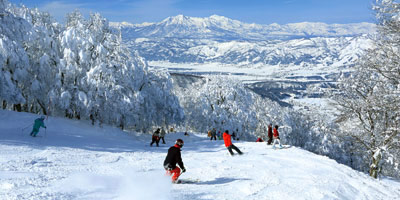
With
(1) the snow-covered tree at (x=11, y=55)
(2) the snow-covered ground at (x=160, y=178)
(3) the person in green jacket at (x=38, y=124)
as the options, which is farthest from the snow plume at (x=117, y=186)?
(1) the snow-covered tree at (x=11, y=55)

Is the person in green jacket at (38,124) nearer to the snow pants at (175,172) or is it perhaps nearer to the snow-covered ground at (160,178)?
the snow-covered ground at (160,178)

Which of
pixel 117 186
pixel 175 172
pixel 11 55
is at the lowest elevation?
pixel 117 186

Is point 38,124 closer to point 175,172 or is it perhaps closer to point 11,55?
point 11,55

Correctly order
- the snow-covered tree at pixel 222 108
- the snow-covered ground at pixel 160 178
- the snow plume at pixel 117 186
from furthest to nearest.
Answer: the snow-covered tree at pixel 222 108
the snow-covered ground at pixel 160 178
the snow plume at pixel 117 186

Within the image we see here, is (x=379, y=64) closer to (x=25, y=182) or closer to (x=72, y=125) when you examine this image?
(x=25, y=182)

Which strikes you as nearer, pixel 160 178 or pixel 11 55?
pixel 160 178

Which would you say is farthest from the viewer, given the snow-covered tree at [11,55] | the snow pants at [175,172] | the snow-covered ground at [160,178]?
the snow-covered tree at [11,55]

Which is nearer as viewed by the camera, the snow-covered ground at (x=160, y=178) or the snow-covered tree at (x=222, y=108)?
the snow-covered ground at (x=160, y=178)

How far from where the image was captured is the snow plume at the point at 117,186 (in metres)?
7.30

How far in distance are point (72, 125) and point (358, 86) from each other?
73.0 ft

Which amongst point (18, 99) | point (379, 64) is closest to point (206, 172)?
point (379, 64)

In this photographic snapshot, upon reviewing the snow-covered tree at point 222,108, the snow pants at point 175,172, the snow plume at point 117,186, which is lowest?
the snow plume at point 117,186

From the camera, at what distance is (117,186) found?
27.1ft

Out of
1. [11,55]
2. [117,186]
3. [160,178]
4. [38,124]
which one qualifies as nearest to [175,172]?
[160,178]
